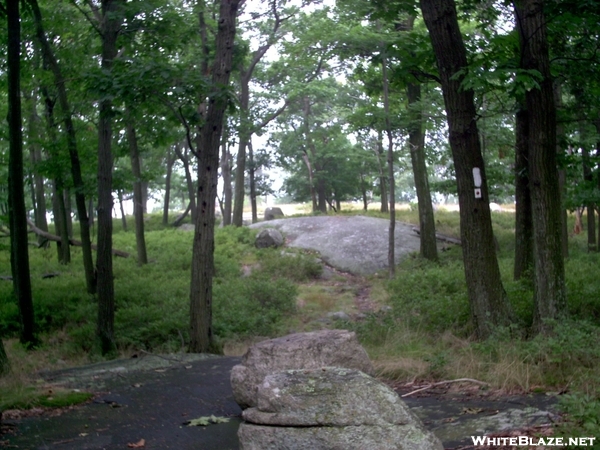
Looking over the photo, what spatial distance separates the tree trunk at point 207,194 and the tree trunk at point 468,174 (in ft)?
13.8

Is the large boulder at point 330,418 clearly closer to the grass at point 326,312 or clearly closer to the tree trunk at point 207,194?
the grass at point 326,312

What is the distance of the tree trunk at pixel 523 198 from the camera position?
10.6m

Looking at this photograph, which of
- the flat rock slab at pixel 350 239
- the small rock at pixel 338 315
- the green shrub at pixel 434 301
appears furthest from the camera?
the flat rock slab at pixel 350 239

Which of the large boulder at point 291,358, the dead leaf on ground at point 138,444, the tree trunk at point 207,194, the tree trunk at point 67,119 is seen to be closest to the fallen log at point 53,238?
the tree trunk at point 67,119

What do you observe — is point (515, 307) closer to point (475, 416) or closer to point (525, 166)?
point (525, 166)

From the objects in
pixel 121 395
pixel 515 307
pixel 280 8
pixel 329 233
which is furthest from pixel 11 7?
pixel 329 233

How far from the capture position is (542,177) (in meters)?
8.86

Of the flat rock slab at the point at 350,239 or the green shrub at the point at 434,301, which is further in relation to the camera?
the flat rock slab at the point at 350,239

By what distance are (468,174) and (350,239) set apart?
17.4m

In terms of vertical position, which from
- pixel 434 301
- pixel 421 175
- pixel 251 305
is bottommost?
pixel 251 305

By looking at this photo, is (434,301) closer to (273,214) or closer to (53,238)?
(53,238)

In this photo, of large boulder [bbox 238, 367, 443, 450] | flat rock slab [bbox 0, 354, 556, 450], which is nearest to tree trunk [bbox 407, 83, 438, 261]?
flat rock slab [bbox 0, 354, 556, 450]

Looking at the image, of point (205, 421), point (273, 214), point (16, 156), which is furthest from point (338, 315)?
point (273, 214)

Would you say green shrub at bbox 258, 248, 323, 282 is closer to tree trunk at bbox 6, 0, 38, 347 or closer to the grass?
the grass
